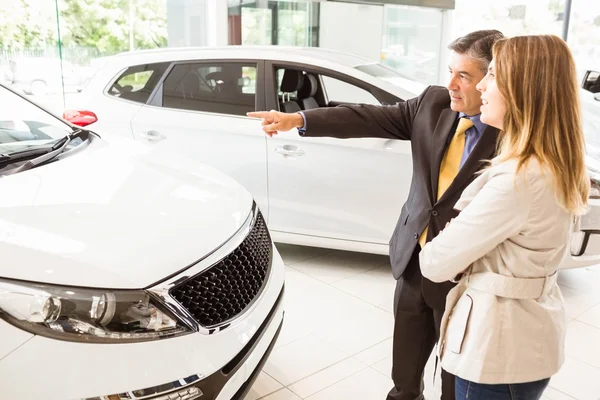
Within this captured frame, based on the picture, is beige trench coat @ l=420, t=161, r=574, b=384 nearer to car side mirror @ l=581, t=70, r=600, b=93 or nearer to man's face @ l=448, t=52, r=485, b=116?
man's face @ l=448, t=52, r=485, b=116

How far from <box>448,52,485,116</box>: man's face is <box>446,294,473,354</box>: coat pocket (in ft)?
1.96

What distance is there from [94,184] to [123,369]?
71cm

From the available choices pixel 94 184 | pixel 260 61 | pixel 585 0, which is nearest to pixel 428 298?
pixel 94 184

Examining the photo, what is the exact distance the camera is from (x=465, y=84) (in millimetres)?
1753

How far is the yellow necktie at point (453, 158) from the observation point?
1.81 metres

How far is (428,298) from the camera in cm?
187

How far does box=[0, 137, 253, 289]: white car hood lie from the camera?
5.03 feet

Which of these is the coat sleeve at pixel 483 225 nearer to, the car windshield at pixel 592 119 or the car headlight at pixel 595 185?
the car headlight at pixel 595 185

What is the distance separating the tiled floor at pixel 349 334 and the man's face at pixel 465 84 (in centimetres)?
127

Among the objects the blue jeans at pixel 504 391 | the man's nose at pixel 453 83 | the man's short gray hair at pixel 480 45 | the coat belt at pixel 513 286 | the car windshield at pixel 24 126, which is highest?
the man's short gray hair at pixel 480 45

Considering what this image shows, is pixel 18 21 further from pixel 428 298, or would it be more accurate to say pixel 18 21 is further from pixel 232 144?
pixel 428 298

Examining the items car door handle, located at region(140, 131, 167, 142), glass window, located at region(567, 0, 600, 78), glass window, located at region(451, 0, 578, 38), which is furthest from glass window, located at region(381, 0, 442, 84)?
car door handle, located at region(140, 131, 167, 142)

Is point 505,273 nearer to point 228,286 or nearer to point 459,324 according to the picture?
point 459,324

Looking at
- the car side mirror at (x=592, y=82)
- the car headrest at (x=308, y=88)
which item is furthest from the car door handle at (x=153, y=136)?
the car side mirror at (x=592, y=82)
